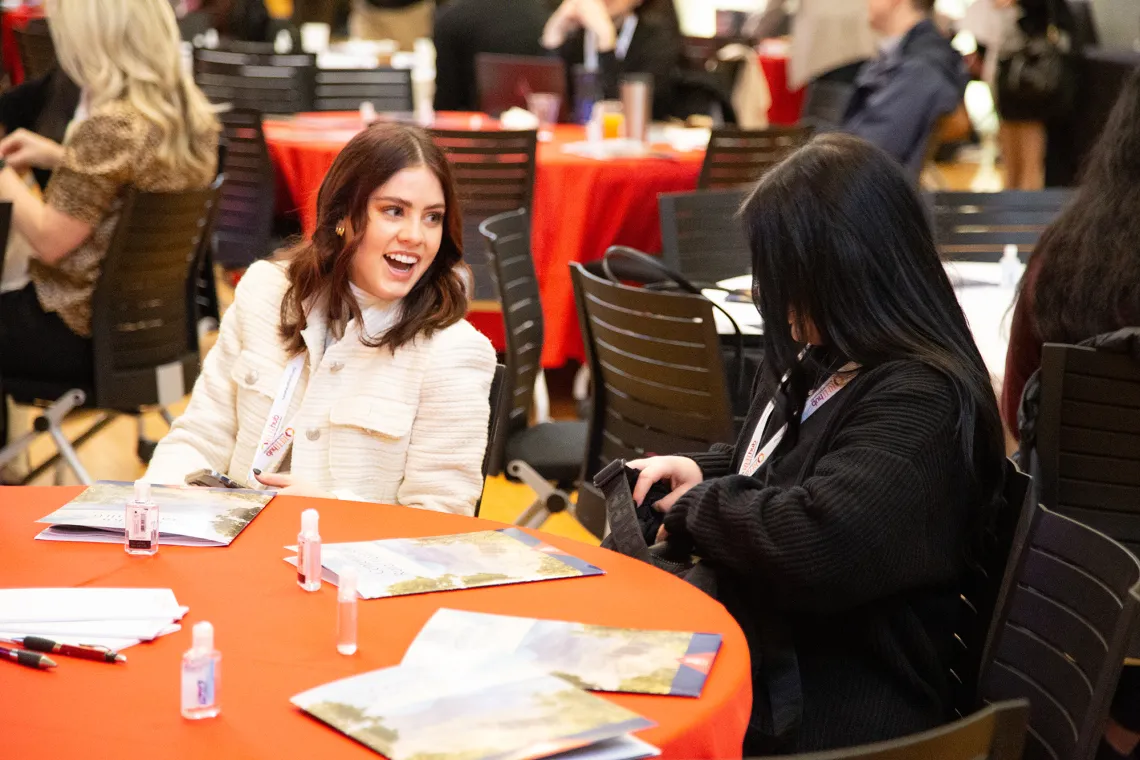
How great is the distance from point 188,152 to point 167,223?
0.90ft

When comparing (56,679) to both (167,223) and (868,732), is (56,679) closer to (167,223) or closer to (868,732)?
(868,732)

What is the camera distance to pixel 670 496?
2.22 meters

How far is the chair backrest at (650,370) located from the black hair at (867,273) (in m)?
0.92

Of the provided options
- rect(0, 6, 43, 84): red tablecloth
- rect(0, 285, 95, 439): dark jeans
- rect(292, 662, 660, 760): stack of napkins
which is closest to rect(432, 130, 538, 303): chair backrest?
rect(0, 285, 95, 439): dark jeans

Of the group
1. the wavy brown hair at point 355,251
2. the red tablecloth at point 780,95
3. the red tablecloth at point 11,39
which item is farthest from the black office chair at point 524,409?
the red tablecloth at point 780,95

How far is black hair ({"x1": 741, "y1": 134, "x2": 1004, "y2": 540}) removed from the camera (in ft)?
6.45

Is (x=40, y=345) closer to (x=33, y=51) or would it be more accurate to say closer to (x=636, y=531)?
(x=636, y=531)

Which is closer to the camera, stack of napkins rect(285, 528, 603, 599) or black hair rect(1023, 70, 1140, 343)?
stack of napkins rect(285, 528, 603, 599)

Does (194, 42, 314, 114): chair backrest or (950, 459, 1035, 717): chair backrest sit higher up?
(194, 42, 314, 114): chair backrest

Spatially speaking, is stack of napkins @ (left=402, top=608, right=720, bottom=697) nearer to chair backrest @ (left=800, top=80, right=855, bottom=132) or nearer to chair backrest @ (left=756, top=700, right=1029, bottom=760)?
chair backrest @ (left=756, top=700, right=1029, bottom=760)

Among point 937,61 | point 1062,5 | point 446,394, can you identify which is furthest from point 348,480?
point 1062,5

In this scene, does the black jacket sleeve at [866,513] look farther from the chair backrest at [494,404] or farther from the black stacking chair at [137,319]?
the black stacking chair at [137,319]

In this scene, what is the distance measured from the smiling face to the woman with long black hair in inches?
28.1

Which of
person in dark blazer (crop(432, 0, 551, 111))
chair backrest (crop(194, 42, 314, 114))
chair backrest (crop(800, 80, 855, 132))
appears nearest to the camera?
chair backrest (crop(194, 42, 314, 114))
